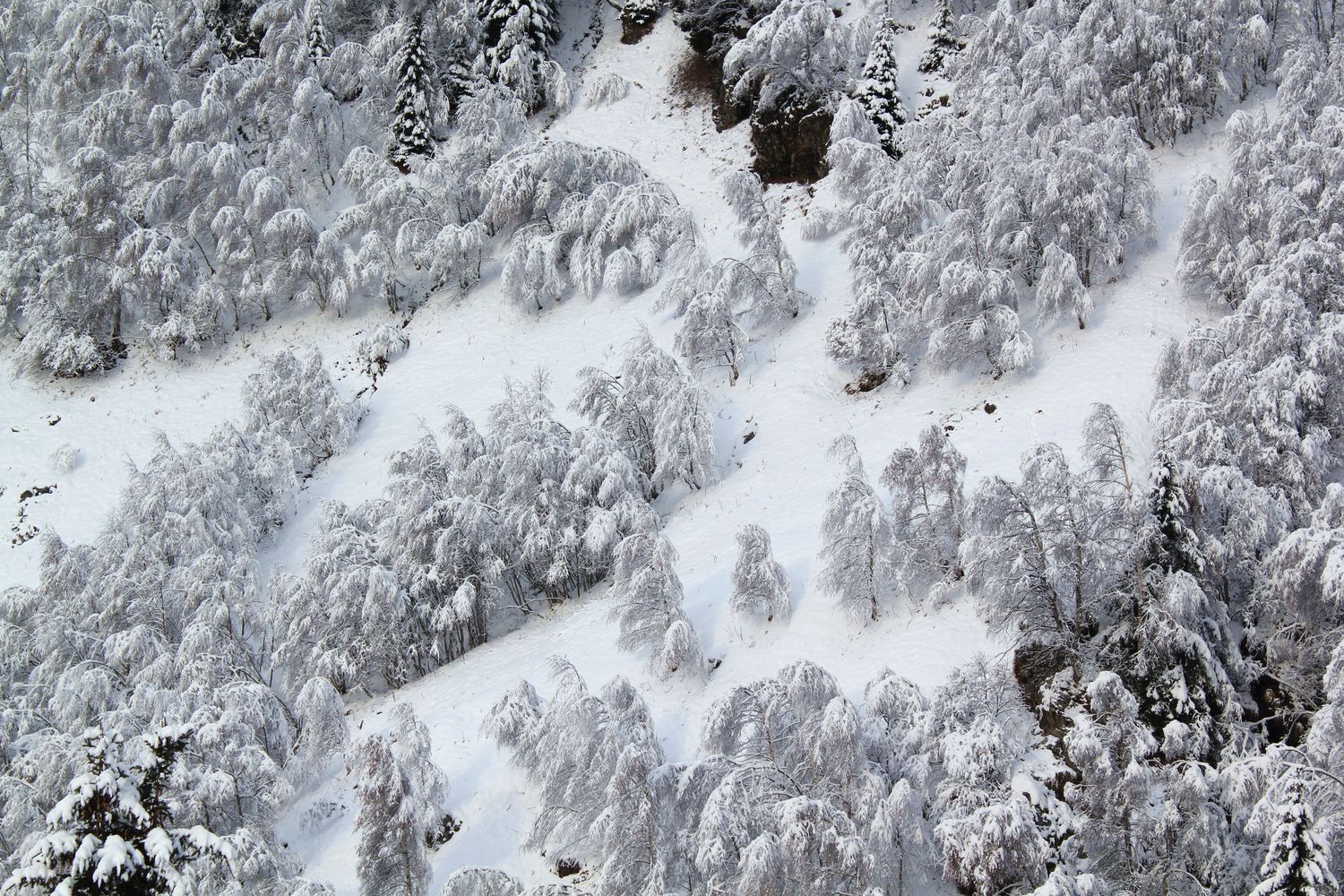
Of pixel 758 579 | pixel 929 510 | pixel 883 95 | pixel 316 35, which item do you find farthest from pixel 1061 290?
pixel 316 35

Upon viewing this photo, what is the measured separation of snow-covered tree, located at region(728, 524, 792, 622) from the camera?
61.0ft

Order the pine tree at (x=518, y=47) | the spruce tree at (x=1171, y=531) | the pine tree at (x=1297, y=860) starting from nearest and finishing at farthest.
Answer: the pine tree at (x=1297, y=860) < the spruce tree at (x=1171, y=531) < the pine tree at (x=518, y=47)

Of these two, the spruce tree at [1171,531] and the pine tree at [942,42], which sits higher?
the pine tree at [942,42]

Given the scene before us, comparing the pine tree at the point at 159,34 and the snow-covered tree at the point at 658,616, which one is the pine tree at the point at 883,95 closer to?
the snow-covered tree at the point at 658,616

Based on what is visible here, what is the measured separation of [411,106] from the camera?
36156 millimetres

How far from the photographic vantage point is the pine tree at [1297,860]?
10812 mm

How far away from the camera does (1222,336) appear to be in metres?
18.6

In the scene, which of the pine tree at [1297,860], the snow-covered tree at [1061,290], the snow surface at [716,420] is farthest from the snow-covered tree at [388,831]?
the snow-covered tree at [1061,290]

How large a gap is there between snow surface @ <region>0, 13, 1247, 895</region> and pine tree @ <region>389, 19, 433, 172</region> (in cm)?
479

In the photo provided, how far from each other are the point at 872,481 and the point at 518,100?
22365mm

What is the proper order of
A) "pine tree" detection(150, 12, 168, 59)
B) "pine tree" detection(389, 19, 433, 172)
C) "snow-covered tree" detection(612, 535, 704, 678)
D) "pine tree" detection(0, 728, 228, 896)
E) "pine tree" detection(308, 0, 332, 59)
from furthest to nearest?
"pine tree" detection(150, 12, 168, 59), "pine tree" detection(308, 0, 332, 59), "pine tree" detection(389, 19, 433, 172), "snow-covered tree" detection(612, 535, 704, 678), "pine tree" detection(0, 728, 228, 896)

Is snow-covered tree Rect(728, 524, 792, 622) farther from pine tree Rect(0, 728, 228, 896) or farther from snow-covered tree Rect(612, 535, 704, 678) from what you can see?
pine tree Rect(0, 728, 228, 896)

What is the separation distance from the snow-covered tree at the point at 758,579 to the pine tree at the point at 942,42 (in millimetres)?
21225

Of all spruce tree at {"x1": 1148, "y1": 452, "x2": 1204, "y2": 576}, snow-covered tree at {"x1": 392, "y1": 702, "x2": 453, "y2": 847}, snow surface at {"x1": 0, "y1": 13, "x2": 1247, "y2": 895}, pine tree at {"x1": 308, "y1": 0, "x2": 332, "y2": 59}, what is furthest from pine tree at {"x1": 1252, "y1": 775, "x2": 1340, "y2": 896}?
pine tree at {"x1": 308, "y1": 0, "x2": 332, "y2": 59}
